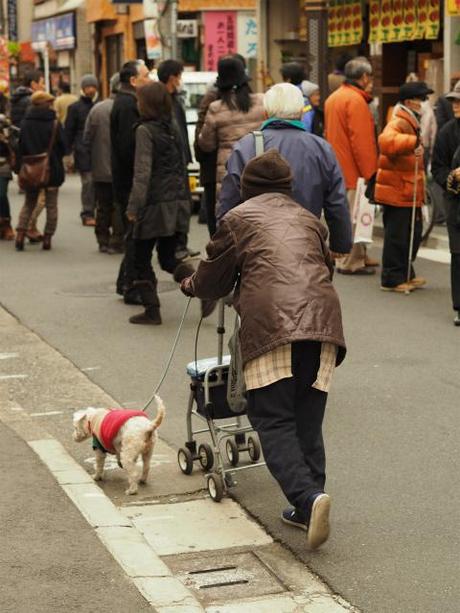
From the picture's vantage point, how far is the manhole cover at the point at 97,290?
12.9 metres

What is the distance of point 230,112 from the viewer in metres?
11.3

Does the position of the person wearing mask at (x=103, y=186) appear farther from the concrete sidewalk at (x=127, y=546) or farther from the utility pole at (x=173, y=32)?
the concrete sidewalk at (x=127, y=546)

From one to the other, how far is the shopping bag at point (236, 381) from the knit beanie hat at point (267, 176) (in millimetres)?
657

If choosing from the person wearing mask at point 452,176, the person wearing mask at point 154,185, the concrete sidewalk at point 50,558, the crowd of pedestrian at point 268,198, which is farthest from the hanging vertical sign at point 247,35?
the concrete sidewalk at point 50,558

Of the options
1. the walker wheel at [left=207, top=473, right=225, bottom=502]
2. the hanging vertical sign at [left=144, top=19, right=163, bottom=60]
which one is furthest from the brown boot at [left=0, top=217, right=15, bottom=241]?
the walker wheel at [left=207, top=473, right=225, bottom=502]

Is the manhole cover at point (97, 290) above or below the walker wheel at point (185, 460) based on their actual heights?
below

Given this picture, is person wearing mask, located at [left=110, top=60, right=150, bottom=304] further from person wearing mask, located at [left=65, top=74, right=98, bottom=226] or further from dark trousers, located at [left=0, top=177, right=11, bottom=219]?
person wearing mask, located at [left=65, top=74, right=98, bottom=226]

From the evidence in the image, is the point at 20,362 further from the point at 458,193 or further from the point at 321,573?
the point at 321,573

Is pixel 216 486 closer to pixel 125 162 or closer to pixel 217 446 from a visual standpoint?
pixel 217 446

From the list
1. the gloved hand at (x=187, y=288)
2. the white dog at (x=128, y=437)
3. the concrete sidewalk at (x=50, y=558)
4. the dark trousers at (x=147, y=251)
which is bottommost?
the concrete sidewalk at (x=50, y=558)

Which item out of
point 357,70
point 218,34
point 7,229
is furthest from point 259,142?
point 218,34

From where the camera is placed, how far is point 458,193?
10.6 m

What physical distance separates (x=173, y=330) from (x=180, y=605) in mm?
5826

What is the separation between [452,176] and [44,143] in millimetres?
6820
